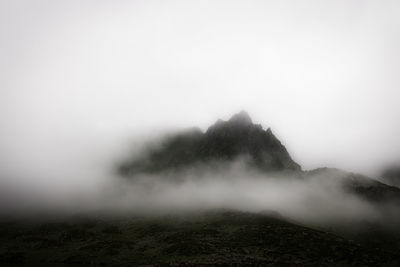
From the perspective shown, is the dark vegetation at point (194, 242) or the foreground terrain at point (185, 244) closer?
the foreground terrain at point (185, 244)

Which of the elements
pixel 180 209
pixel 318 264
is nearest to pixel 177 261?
pixel 318 264

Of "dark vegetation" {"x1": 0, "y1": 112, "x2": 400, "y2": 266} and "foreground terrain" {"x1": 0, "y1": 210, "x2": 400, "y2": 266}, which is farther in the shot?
"dark vegetation" {"x1": 0, "y1": 112, "x2": 400, "y2": 266}

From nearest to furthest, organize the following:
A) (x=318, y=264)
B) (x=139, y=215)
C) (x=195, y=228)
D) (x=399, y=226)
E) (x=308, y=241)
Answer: (x=318, y=264) → (x=308, y=241) → (x=195, y=228) → (x=399, y=226) → (x=139, y=215)

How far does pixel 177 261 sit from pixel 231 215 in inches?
2358

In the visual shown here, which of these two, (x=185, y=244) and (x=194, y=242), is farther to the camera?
(x=194, y=242)

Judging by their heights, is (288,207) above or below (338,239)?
above

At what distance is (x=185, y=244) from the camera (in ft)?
397

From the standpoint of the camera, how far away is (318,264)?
97688 millimetres

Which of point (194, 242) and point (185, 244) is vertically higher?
point (194, 242)

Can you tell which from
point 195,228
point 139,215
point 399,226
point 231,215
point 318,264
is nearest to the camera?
point 318,264

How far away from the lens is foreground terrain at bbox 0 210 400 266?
10369cm

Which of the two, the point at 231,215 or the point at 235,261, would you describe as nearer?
the point at 235,261

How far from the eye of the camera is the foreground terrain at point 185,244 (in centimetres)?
10369

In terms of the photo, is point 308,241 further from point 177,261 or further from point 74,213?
point 74,213
